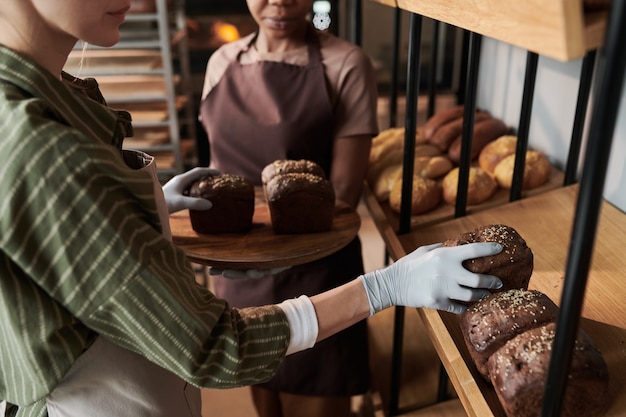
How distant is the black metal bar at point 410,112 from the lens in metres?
1.33

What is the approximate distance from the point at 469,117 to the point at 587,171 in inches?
31.0

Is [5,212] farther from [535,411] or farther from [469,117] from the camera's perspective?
[469,117]

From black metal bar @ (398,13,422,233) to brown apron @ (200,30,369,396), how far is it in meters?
0.37

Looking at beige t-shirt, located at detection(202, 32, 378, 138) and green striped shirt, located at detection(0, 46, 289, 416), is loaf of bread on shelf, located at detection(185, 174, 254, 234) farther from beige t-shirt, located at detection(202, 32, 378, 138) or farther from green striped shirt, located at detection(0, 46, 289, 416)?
green striped shirt, located at detection(0, 46, 289, 416)

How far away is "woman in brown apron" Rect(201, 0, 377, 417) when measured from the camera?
176cm

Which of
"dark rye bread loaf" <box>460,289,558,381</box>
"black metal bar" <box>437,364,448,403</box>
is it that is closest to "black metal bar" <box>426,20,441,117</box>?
"black metal bar" <box>437,364,448,403</box>

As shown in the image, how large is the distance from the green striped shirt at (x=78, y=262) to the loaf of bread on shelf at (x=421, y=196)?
2.73 feet

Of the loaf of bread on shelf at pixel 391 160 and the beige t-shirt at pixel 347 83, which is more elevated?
the beige t-shirt at pixel 347 83

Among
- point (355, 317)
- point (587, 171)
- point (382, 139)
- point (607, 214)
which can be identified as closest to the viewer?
point (587, 171)

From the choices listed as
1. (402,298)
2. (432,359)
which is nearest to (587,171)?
(402,298)

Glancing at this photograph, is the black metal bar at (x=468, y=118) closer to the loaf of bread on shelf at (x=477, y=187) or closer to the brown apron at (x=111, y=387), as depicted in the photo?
the loaf of bread on shelf at (x=477, y=187)

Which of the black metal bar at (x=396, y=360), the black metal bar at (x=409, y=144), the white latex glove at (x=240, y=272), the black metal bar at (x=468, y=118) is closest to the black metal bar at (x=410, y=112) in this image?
the black metal bar at (x=409, y=144)

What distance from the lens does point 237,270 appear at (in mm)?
1425

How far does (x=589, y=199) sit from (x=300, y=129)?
4.00 feet
